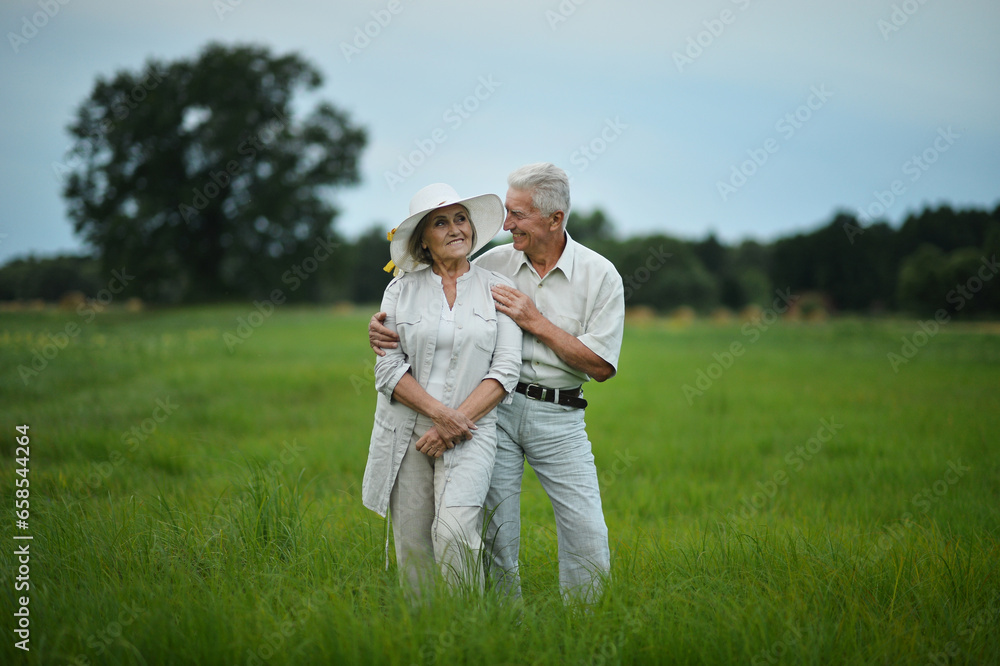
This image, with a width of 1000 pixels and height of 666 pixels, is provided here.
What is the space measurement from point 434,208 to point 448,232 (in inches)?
6.8

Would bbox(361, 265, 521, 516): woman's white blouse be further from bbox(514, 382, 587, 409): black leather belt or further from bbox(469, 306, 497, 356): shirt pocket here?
bbox(514, 382, 587, 409): black leather belt

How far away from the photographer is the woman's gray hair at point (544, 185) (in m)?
3.79

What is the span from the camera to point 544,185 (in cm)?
379

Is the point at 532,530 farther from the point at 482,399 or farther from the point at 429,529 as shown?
the point at 482,399

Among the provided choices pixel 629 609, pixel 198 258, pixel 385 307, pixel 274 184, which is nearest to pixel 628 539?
pixel 629 609

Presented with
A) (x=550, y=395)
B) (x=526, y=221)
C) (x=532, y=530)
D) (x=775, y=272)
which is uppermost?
(x=775, y=272)

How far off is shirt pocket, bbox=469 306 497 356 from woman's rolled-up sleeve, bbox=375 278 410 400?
374 mm

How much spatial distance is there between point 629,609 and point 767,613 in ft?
2.07

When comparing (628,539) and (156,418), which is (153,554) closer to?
(628,539)

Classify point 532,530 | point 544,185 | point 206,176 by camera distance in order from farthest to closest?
point 206,176 < point 532,530 < point 544,185

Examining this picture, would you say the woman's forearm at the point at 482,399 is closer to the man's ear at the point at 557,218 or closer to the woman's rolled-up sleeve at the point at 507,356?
the woman's rolled-up sleeve at the point at 507,356

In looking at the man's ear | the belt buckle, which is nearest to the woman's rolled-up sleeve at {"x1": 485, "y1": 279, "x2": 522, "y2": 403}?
the belt buckle

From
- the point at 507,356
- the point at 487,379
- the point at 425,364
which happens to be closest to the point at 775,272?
the point at 507,356

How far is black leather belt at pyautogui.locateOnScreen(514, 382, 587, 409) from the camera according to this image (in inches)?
151
